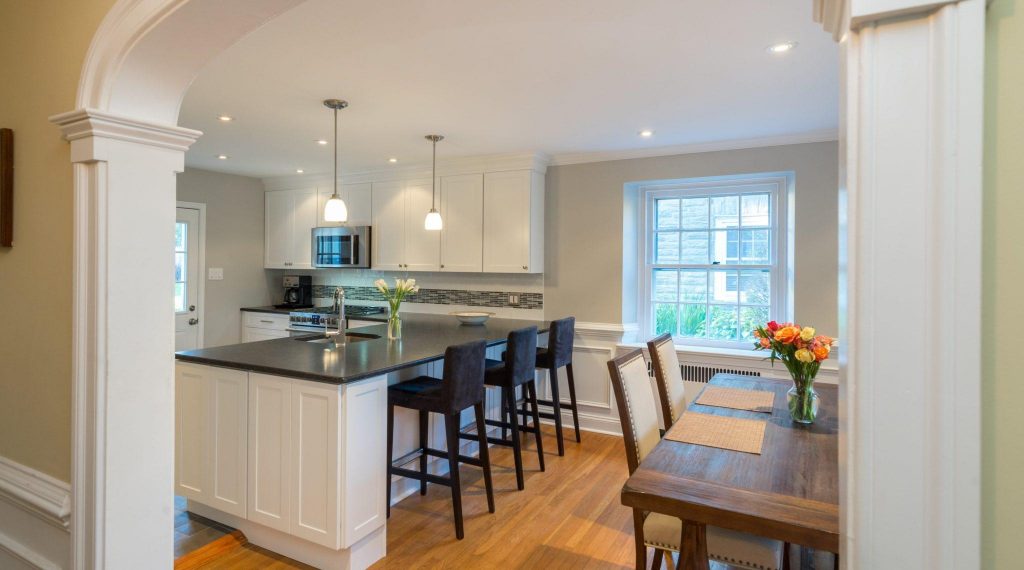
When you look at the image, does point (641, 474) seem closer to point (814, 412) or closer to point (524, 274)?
point (814, 412)

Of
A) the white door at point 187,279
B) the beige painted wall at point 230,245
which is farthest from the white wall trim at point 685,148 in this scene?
the white door at point 187,279

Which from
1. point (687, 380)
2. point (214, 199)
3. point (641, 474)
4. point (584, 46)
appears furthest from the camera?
point (214, 199)

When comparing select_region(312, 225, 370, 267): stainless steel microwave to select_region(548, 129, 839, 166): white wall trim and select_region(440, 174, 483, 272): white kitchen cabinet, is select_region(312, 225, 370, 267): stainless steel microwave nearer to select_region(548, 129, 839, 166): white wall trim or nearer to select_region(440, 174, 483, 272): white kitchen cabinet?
select_region(440, 174, 483, 272): white kitchen cabinet

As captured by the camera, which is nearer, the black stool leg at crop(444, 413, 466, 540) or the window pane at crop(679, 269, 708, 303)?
the black stool leg at crop(444, 413, 466, 540)

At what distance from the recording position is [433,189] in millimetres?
4562

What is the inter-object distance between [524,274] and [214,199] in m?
3.25

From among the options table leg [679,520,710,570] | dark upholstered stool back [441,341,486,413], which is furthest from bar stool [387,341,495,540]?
table leg [679,520,710,570]

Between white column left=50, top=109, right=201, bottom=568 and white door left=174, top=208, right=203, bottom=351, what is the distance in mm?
4317

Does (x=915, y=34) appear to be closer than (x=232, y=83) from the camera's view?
Yes

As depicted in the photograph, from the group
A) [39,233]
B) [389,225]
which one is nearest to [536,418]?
[389,225]

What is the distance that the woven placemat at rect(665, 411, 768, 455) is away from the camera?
184cm

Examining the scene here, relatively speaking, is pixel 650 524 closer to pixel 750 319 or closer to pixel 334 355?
pixel 334 355

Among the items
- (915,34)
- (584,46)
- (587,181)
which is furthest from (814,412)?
(587,181)

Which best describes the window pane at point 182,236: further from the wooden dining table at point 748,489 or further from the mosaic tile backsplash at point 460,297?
the wooden dining table at point 748,489
